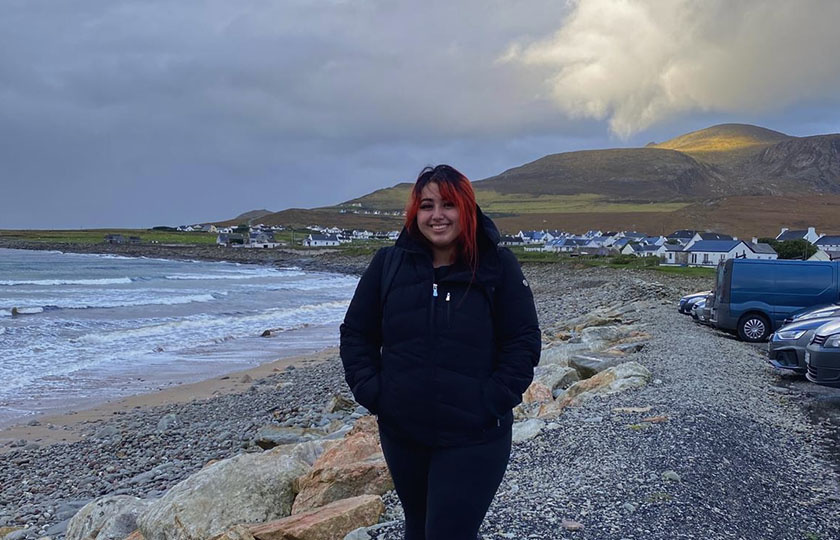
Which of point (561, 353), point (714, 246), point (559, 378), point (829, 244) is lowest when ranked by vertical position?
point (561, 353)

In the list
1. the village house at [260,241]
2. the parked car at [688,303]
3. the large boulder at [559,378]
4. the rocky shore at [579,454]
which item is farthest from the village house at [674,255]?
the village house at [260,241]

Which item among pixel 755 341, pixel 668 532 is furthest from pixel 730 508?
pixel 755 341

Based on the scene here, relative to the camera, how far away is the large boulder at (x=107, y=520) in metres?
5.73

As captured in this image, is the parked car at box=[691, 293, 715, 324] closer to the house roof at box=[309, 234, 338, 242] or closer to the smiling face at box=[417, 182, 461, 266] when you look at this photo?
the smiling face at box=[417, 182, 461, 266]

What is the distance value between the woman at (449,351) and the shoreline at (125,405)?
10.7 meters

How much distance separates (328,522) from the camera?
4402 millimetres

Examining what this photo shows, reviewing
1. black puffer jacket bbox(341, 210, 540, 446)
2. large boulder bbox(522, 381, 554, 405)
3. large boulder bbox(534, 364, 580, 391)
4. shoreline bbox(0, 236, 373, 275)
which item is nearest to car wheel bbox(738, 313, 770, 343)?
large boulder bbox(534, 364, 580, 391)

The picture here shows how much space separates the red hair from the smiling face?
0.06 feet

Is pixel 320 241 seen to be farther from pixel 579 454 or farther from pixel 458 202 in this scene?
pixel 458 202

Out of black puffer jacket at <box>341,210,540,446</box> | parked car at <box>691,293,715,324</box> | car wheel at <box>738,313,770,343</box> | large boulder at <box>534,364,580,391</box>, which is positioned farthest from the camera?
parked car at <box>691,293,715,324</box>

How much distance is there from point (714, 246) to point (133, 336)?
197ft

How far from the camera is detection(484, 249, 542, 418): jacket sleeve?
2.68m

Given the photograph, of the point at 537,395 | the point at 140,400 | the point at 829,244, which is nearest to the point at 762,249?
the point at 829,244

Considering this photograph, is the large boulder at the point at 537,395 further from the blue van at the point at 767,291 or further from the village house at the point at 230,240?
the village house at the point at 230,240
